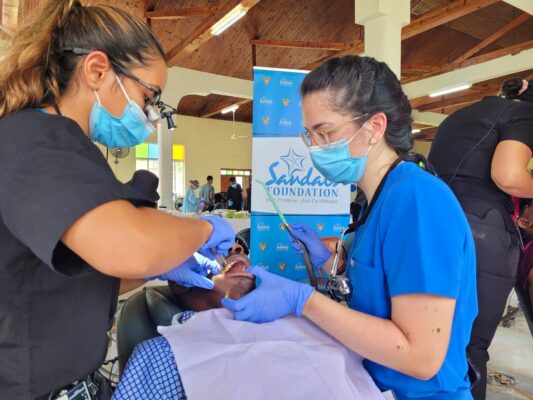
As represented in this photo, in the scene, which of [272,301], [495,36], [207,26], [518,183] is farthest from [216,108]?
[272,301]

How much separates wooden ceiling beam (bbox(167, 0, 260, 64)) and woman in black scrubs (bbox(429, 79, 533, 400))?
15.0 feet

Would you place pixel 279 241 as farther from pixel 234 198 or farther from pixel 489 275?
pixel 234 198

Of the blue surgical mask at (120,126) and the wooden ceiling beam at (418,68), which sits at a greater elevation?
the wooden ceiling beam at (418,68)

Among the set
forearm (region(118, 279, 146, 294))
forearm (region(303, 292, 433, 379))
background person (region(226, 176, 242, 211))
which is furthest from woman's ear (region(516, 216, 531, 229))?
background person (region(226, 176, 242, 211))

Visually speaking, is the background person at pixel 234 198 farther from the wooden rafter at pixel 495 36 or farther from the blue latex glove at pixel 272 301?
the blue latex glove at pixel 272 301

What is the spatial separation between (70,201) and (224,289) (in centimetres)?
104

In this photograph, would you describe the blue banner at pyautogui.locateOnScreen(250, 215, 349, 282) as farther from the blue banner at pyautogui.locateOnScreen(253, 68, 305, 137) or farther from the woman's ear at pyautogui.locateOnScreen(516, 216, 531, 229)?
the woman's ear at pyautogui.locateOnScreen(516, 216, 531, 229)

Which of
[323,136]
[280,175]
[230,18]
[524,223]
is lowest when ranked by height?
[524,223]

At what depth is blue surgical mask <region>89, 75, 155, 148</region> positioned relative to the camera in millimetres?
875

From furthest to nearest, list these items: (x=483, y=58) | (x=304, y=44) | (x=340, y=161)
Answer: (x=483, y=58)
(x=304, y=44)
(x=340, y=161)

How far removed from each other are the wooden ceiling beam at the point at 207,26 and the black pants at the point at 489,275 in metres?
4.78

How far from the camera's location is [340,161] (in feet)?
3.89

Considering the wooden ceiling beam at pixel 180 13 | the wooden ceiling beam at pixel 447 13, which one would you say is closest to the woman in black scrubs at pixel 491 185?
the wooden ceiling beam at pixel 447 13

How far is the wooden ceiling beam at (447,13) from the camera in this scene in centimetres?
595
